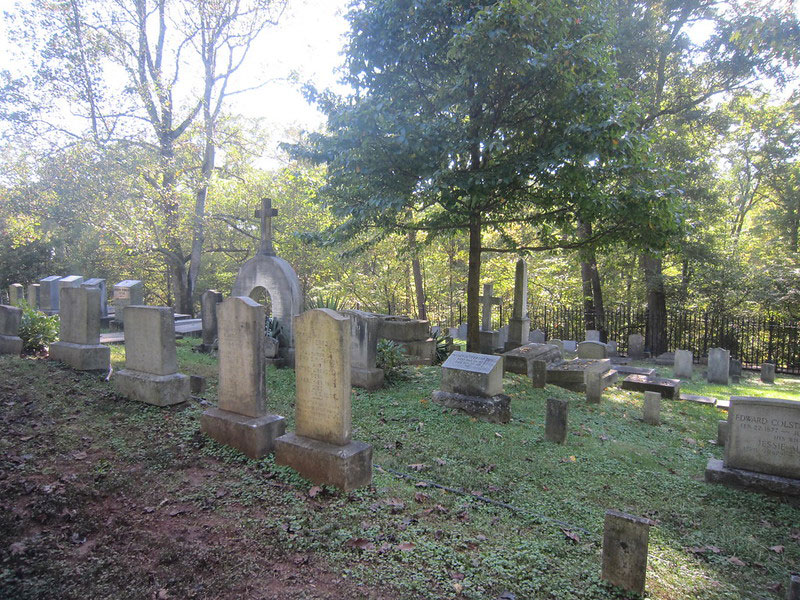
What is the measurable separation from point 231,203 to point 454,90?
1284 cm

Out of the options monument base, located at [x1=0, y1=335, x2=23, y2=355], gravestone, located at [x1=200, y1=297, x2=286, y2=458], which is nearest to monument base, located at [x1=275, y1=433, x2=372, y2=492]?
gravestone, located at [x1=200, y1=297, x2=286, y2=458]

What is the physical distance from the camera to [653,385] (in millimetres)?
9766

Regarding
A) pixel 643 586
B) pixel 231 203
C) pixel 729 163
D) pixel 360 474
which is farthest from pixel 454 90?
pixel 729 163

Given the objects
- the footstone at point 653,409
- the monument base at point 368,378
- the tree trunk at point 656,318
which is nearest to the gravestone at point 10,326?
the monument base at point 368,378

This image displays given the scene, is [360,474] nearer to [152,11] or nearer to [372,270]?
[372,270]

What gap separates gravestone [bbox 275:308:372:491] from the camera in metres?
4.13

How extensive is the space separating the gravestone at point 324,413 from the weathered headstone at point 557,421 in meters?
3.01

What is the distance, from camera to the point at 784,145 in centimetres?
1742

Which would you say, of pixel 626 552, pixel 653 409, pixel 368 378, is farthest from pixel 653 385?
pixel 626 552

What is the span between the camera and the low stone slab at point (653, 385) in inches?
371

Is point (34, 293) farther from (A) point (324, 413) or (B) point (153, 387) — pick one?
(A) point (324, 413)

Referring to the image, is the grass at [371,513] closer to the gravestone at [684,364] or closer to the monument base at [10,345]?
the monument base at [10,345]

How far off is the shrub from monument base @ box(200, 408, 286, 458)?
5.50m

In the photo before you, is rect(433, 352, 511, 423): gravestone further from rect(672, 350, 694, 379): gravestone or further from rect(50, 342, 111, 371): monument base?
rect(672, 350, 694, 379): gravestone
